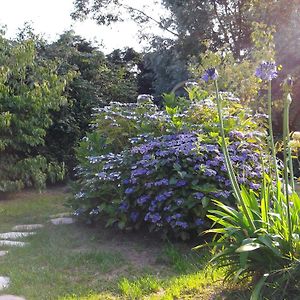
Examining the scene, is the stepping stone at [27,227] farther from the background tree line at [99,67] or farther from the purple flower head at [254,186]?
the purple flower head at [254,186]

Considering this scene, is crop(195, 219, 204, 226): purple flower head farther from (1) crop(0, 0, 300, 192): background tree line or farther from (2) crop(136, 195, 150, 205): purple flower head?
(1) crop(0, 0, 300, 192): background tree line

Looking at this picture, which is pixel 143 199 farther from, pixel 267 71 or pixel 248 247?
pixel 267 71

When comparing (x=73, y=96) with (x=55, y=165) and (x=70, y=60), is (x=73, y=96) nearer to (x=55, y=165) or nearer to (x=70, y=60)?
(x=70, y=60)

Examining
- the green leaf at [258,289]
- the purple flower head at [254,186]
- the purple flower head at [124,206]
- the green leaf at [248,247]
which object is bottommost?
the green leaf at [258,289]

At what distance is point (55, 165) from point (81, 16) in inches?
385

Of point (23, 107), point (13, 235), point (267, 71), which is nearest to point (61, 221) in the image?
point (13, 235)

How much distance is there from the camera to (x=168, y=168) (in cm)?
512

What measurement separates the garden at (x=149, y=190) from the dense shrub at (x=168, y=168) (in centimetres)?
2

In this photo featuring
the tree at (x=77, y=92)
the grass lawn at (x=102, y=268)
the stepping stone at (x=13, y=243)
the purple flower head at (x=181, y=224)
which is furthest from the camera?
the tree at (x=77, y=92)

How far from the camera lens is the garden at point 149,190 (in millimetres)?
3178

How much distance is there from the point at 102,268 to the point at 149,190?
1.15 m

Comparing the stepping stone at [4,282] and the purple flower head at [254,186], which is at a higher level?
the purple flower head at [254,186]

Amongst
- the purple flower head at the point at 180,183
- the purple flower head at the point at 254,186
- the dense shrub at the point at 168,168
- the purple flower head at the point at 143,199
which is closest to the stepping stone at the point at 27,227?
the dense shrub at the point at 168,168

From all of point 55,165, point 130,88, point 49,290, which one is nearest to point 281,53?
point 130,88
